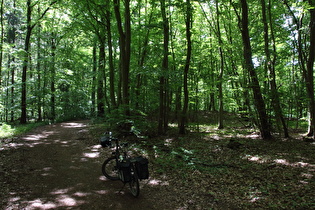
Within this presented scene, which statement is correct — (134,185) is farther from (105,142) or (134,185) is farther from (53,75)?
(53,75)

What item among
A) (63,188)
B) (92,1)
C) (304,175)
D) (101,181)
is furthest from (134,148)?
(92,1)

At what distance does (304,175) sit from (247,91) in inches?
179

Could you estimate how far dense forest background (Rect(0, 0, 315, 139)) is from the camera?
8898mm

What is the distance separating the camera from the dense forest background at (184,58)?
8.90 m

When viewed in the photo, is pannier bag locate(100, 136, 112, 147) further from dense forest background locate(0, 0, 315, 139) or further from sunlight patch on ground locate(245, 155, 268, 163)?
sunlight patch on ground locate(245, 155, 268, 163)

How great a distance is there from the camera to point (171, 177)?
5617 millimetres

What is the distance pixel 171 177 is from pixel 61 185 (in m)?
2.90

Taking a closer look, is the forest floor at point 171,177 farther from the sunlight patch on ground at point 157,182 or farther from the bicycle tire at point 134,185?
the bicycle tire at point 134,185

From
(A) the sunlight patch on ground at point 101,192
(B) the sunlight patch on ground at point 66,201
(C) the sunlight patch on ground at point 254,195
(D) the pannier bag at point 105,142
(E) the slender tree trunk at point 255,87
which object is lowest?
(C) the sunlight patch on ground at point 254,195

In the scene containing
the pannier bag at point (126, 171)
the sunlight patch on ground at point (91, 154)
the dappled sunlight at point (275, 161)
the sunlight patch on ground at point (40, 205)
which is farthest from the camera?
the sunlight patch on ground at point (91, 154)

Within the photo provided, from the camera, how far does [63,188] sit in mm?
4691

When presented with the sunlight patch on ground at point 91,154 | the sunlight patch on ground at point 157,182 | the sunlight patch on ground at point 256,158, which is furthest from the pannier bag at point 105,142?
the sunlight patch on ground at point 256,158

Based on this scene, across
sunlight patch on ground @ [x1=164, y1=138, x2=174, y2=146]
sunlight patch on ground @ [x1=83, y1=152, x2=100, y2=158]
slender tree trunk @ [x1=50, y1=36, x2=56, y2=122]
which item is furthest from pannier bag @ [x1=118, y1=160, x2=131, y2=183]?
slender tree trunk @ [x1=50, y1=36, x2=56, y2=122]

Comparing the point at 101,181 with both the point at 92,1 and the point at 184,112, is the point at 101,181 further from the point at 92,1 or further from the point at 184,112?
the point at 92,1
